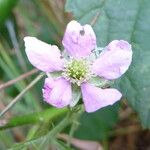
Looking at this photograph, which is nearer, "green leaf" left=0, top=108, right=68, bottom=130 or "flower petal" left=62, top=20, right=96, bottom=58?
"flower petal" left=62, top=20, right=96, bottom=58

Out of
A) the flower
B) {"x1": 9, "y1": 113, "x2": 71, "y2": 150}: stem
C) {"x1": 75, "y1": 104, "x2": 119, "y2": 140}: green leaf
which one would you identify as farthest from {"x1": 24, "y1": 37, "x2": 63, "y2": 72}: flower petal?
{"x1": 75, "y1": 104, "x2": 119, "y2": 140}: green leaf

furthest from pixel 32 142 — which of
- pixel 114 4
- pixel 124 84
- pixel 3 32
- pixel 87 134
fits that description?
pixel 3 32

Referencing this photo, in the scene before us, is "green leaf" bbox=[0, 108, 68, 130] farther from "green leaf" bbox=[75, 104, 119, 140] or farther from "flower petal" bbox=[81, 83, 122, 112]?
"green leaf" bbox=[75, 104, 119, 140]

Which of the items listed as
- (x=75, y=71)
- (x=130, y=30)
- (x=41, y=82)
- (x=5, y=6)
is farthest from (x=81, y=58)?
(x=41, y=82)

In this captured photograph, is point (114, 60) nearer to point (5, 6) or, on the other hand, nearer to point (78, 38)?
point (78, 38)

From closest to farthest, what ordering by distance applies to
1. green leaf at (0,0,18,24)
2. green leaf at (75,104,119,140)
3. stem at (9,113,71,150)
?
stem at (9,113,71,150) < green leaf at (0,0,18,24) < green leaf at (75,104,119,140)

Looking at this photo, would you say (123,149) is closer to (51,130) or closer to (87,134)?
(87,134)
